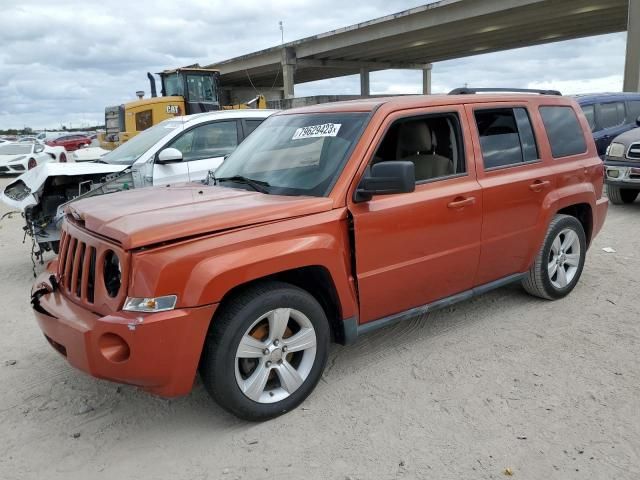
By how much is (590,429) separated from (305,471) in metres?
1.58

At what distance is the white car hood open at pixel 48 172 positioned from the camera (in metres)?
6.45

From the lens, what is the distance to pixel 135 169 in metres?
6.85

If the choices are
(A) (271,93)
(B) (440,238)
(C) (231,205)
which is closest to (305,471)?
(C) (231,205)

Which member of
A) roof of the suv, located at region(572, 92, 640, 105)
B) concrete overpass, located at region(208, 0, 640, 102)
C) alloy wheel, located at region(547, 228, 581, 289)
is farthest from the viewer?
concrete overpass, located at region(208, 0, 640, 102)

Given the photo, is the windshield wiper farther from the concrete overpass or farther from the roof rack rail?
the concrete overpass

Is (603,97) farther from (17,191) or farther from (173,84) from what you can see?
(173,84)

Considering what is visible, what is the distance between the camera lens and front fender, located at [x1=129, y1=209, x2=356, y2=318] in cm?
273

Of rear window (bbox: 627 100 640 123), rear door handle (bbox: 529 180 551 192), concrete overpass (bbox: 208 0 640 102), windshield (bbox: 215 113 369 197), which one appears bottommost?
rear door handle (bbox: 529 180 551 192)

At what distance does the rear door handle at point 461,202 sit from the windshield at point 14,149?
20.7 m

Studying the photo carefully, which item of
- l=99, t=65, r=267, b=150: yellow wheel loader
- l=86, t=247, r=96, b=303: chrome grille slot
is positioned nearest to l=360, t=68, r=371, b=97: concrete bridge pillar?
l=99, t=65, r=267, b=150: yellow wheel loader

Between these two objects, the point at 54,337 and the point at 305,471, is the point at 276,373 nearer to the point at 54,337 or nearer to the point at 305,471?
the point at 305,471

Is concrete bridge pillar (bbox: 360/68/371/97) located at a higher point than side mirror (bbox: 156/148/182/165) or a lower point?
higher

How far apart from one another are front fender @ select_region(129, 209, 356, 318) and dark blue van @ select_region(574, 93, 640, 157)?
9529mm

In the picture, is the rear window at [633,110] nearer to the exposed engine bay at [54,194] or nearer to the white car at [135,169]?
the white car at [135,169]
